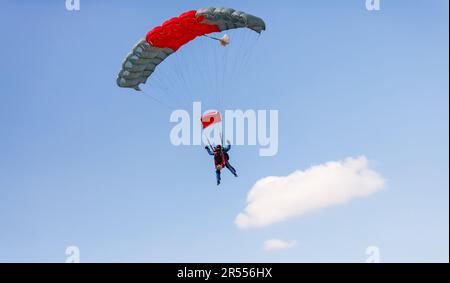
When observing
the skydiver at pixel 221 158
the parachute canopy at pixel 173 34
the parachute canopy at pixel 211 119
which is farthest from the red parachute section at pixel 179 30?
the skydiver at pixel 221 158

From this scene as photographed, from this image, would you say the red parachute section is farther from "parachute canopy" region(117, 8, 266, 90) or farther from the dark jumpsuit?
the dark jumpsuit

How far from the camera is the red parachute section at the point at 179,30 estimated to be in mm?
25391

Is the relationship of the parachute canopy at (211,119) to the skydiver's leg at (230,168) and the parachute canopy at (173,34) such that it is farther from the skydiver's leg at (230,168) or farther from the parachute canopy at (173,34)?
the parachute canopy at (173,34)

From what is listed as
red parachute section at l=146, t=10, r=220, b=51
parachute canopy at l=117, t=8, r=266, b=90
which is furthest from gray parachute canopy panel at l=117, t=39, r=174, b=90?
red parachute section at l=146, t=10, r=220, b=51

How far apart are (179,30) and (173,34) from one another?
0.25 m

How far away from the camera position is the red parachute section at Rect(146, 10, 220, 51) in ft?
83.3

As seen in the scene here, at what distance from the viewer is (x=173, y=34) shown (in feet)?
84.8

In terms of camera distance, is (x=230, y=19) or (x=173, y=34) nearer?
(x=230, y=19)

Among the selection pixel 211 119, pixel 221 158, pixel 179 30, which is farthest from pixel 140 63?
pixel 221 158

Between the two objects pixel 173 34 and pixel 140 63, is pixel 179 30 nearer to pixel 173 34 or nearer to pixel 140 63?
pixel 173 34

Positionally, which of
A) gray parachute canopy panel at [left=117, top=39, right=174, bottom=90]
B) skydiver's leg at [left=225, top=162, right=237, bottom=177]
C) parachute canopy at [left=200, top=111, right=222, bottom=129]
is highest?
gray parachute canopy panel at [left=117, top=39, right=174, bottom=90]
